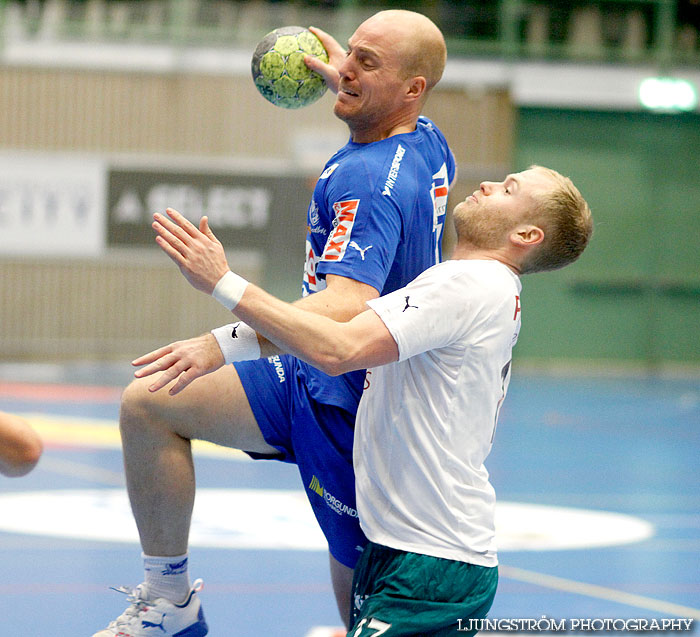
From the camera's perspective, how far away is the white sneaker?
3.59 meters

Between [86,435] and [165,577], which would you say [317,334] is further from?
[86,435]

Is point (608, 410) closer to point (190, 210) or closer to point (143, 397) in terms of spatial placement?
point (190, 210)

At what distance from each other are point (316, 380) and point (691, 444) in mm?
8278


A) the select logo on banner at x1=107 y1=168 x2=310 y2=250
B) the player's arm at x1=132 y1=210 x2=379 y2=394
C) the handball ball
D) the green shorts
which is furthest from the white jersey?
the select logo on banner at x1=107 y1=168 x2=310 y2=250

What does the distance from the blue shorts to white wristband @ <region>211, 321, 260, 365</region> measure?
38 cm

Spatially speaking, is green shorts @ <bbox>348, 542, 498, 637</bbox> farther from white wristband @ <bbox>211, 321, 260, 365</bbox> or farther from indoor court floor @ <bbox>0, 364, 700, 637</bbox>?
indoor court floor @ <bbox>0, 364, 700, 637</bbox>

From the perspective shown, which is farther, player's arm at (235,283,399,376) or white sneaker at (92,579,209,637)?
white sneaker at (92,579,209,637)

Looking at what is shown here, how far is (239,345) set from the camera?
318 cm

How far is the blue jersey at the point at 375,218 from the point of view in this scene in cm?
325

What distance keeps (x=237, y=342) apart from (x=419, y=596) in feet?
2.75

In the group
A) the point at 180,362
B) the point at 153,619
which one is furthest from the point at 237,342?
the point at 153,619

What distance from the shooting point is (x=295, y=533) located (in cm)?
656

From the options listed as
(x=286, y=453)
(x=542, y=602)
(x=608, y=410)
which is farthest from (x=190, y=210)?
(x=286, y=453)

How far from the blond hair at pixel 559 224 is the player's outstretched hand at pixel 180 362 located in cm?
90
